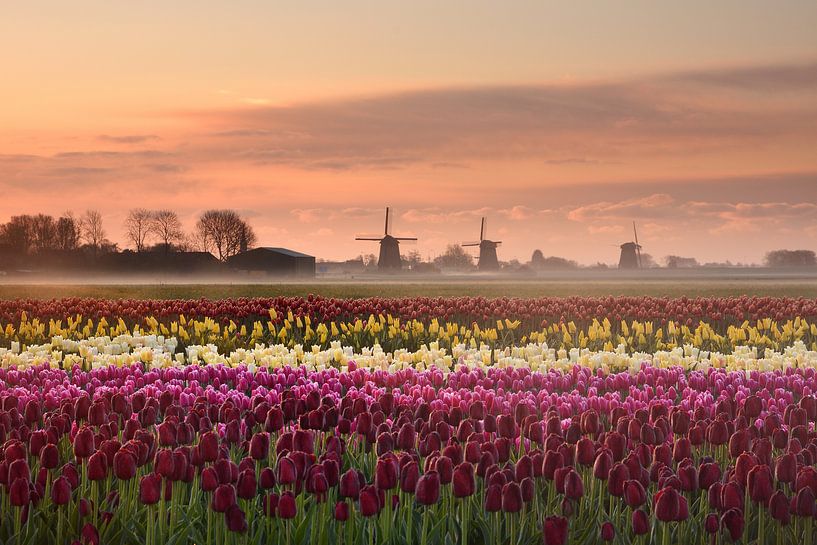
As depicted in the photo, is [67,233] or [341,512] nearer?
[341,512]

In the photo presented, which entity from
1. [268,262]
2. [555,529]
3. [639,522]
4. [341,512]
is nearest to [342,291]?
[341,512]

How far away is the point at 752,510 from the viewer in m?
5.51

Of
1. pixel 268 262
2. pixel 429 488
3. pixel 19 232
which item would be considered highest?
pixel 19 232

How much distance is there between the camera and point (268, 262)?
103m

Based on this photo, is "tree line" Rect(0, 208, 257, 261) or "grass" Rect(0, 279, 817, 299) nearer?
"grass" Rect(0, 279, 817, 299)

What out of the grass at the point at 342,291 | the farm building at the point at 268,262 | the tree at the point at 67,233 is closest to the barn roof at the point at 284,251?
the farm building at the point at 268,262

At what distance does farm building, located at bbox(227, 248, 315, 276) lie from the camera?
10225cm

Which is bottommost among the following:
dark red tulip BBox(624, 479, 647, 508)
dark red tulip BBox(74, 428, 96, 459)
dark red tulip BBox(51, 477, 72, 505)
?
dark red tulip BBox(51, 477, 72, 505)

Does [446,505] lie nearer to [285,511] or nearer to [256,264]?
[285,511]

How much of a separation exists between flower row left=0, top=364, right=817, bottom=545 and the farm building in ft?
312

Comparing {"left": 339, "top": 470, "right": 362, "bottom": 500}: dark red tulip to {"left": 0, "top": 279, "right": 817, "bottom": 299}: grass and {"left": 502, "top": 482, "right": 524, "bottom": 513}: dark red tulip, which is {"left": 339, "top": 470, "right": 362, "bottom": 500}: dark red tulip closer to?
{"left": 502, "top": 482, "right": 524, "bottom": 513}: dark red tulip

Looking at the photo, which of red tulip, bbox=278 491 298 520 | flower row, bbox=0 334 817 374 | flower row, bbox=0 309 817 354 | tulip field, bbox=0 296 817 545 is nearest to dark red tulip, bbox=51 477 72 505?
tulip field, bbox=0 296 817 545

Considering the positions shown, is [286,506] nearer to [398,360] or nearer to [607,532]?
[607,532]

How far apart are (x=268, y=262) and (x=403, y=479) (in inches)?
3904
